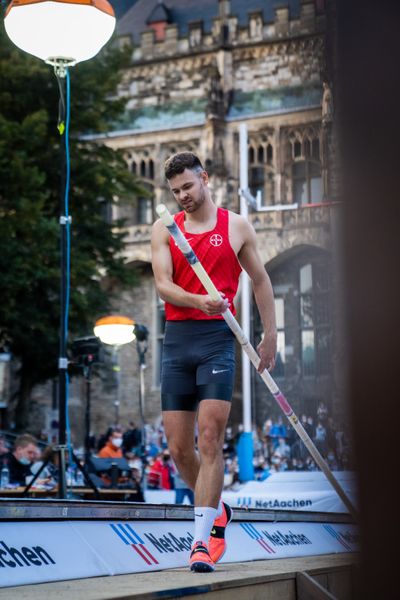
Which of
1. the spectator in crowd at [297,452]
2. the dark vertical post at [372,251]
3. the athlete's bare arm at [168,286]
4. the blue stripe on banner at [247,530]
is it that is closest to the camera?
the dark vertical post at [372,251]

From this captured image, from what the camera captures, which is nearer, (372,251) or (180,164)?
(372,251)

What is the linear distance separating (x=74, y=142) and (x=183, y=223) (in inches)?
655

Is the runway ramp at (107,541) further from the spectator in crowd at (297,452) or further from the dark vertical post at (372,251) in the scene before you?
the spectator in crowd at (297,452)

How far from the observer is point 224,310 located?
11.4 feet

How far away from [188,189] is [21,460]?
6.42m

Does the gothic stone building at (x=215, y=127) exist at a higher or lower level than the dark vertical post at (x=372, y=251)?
higher

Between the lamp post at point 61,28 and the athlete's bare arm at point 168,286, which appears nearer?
the athlete's bare arm at point 168,286

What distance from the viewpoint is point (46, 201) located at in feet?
64.6

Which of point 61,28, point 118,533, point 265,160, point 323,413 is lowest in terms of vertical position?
point 118,533

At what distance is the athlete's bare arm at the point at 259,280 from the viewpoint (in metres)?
3.80

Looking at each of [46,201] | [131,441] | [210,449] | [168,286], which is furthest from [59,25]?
[131,441]

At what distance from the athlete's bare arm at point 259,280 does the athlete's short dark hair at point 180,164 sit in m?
0.27

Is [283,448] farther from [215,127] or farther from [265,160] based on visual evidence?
[215,127]

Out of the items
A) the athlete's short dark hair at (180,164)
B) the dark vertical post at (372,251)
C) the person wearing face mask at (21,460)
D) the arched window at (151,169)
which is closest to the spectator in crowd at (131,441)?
the arched window at (151,169)
